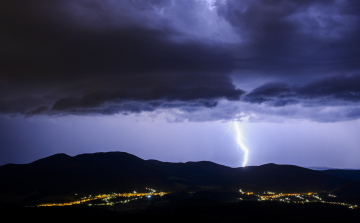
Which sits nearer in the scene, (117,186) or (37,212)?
(37,212)

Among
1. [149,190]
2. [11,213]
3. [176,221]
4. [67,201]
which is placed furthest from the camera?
[149,190]

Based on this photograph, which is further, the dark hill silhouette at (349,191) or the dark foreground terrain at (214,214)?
the dark hill silhouette at (349,191)

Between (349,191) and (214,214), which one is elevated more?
(349,191)

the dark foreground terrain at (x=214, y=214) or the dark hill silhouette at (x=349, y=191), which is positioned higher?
the dark hill silhouette at (x=349, y=191)

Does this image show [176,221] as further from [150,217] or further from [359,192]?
[359,192]

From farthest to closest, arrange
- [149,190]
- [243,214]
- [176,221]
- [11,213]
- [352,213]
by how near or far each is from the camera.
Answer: [149,190] → [352,213] → [243,214] → [11,213] → [176,221]

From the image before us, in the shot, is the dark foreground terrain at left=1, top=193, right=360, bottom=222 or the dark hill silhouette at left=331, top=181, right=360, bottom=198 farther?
the dark hill silhouette at left=331, top=181, right=360, bottom=198

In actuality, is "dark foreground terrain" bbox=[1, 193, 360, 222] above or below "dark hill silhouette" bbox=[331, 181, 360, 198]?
below

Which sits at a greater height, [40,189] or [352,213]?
[40,189]

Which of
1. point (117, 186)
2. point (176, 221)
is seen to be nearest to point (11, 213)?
point (176, 221)

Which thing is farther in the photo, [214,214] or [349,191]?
[349,191]
